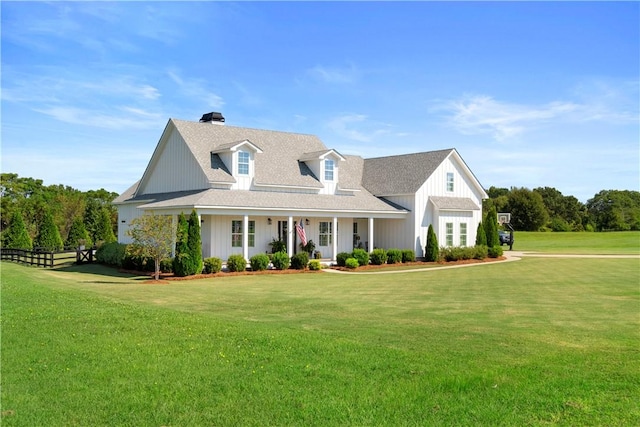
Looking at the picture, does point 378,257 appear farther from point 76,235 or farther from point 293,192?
point 76,235

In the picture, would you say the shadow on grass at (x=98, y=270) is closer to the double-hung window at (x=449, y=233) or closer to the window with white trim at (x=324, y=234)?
the window with white trim at (x=324, y=234)

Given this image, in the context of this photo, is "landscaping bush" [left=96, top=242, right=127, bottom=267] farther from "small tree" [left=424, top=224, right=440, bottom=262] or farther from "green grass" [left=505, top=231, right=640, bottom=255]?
"green grass" [left=505, top=231, right=640, bottom=255]

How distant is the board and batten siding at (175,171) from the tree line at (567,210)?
6201cm

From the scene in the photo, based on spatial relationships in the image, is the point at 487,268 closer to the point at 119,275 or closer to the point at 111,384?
the point at 119,275

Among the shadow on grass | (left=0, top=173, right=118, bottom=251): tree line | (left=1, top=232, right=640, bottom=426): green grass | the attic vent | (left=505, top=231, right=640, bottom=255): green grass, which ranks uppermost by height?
the attic vent

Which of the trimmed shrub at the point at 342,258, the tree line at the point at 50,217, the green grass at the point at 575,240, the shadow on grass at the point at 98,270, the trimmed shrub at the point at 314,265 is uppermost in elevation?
the tree line at the point at 50,217

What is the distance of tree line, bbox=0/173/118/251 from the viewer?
4462 centimetres

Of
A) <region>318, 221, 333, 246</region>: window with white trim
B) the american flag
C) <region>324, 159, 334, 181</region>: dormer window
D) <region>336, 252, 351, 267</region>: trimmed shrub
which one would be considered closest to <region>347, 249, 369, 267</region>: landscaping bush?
<region>336, 252, 351, 267</region>: trimmed shrub

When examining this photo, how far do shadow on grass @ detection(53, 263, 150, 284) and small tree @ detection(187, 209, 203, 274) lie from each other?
2.19m

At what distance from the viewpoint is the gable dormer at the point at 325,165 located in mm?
37562

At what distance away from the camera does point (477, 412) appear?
735cm

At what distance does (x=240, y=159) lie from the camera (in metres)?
33.9

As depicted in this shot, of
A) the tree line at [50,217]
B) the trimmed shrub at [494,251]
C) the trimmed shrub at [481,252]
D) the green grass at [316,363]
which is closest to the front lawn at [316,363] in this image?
the green grass at [316,363]

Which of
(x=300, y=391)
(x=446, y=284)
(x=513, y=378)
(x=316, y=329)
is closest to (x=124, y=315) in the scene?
(x=316, y=329)
